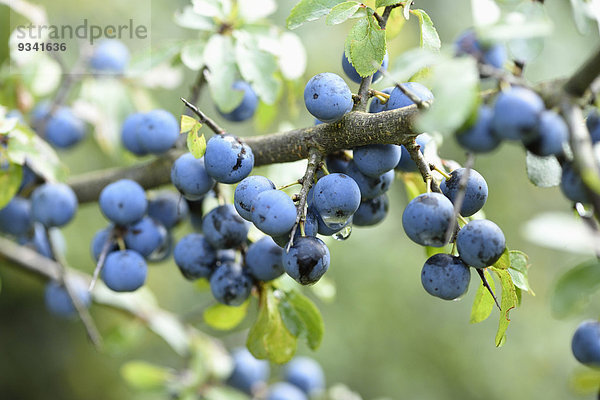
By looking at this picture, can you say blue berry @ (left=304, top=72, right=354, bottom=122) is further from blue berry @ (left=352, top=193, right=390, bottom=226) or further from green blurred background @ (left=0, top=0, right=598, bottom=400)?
green blurred background @ (left=0, top=0, right=598, bottom=400)

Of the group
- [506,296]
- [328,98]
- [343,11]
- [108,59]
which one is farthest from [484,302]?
[108,59]

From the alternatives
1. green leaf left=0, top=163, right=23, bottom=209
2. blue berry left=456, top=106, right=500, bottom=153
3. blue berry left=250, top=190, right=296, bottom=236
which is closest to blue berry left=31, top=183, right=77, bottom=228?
green leaf left=0, top=163, right=23, bottom=209

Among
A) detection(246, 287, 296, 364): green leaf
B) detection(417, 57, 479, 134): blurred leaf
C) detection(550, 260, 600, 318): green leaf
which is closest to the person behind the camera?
detection(417, 57, 479, 134): blurred leaf

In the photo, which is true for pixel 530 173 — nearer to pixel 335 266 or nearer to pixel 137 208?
pixel 137 208

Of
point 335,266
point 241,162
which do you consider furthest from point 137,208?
point 335,266

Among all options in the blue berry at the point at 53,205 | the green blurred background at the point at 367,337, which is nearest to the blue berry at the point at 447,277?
the blue berry at the point at 53,205

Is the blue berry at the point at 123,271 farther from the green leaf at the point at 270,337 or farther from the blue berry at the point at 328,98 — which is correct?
the blue berry at the point at 328,98

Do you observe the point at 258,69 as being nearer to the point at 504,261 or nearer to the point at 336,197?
the point at 336,197
